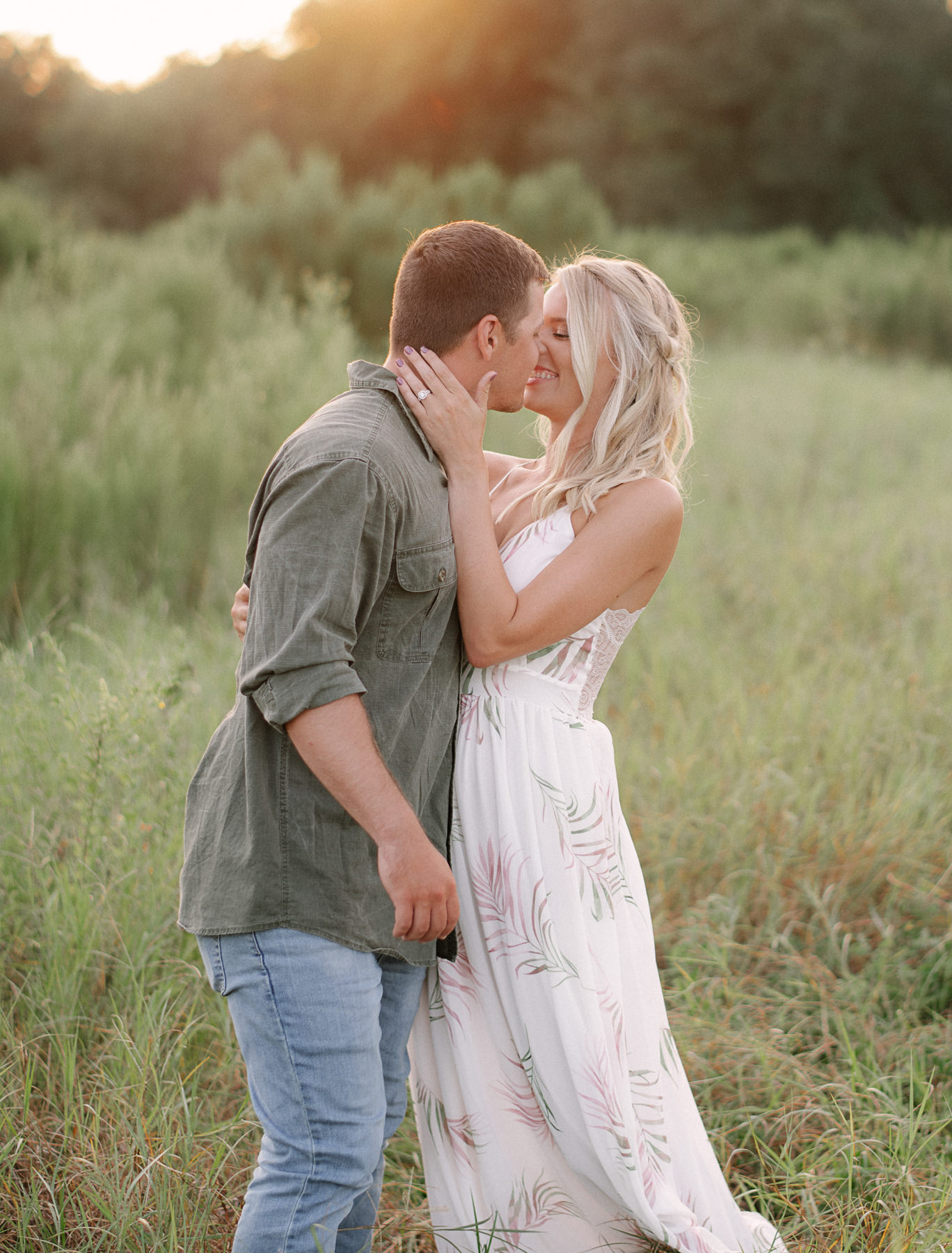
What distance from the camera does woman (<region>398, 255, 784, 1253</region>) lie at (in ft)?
6.26

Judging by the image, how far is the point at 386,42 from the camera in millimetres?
30109

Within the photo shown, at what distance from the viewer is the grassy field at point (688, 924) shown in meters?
2.18

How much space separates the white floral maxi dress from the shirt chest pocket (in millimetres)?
303

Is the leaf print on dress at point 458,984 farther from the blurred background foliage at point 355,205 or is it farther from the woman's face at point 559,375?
the blurred background foliage at point 355,205

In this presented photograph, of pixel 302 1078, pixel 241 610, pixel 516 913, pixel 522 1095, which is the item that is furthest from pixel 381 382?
pixel 522 1095

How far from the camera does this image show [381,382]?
176 cm

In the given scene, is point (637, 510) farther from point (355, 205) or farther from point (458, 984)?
point (355, 205)

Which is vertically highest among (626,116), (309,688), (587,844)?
(626,116)

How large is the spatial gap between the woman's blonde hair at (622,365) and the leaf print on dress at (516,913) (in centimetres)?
78

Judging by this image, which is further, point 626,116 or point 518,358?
point 626,116

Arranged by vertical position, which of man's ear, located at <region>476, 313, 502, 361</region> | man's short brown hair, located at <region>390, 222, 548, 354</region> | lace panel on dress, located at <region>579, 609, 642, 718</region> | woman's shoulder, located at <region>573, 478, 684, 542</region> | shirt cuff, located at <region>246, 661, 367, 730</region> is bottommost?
lace panel on dress, located at <region>579, 609, 642, 718</region>

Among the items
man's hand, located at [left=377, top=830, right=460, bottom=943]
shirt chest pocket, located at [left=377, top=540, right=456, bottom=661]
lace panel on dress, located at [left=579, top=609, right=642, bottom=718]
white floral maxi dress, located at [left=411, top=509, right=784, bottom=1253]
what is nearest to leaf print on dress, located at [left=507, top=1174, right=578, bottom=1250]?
white floral maxi dress, located at [left=411, top=509, right=784, bottom=1253]

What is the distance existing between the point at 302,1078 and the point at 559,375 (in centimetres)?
158

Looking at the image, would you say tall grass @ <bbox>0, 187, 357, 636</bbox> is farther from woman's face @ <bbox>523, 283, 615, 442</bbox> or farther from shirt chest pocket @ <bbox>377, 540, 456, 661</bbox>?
shirt chest pocket @ <bbox>377, 540, 456, 661</bbox>
